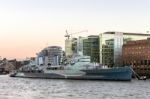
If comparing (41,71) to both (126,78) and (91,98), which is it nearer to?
(126,78)

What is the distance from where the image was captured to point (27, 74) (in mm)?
193250

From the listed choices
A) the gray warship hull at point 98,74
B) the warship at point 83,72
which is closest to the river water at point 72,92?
the gray warship hull at point 98,74

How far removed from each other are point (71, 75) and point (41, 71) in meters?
23.6

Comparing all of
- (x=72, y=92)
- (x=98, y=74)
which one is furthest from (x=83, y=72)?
(x=72, y=92)

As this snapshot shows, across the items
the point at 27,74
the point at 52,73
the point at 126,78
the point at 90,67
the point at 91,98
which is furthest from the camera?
the point at 27,74

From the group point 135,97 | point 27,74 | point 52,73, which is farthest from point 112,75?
point 135,97

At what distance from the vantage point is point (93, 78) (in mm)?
152250

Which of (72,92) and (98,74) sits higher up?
(98,74)

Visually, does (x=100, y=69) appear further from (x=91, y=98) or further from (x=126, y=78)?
(x=91, y=98)

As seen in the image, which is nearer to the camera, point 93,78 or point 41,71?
point 93,78

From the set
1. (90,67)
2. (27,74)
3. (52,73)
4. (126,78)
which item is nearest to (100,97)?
(126,78)

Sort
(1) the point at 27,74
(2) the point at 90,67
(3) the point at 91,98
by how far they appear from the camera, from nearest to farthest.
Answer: (3) the point at 91,98, (2) the point at 90,67, (1) the point at 27,74

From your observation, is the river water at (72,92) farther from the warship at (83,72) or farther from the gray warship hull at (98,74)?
the warship at (83,72)

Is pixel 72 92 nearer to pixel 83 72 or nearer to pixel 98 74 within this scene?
pixel 98 74
